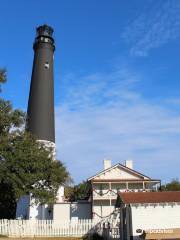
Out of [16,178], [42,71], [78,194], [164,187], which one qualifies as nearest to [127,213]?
[16,178]

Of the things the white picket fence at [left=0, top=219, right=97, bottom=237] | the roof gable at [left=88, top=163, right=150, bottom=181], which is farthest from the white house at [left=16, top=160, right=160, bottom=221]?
the white picket fence at [left=0, top=219, right=97, bottom=237]

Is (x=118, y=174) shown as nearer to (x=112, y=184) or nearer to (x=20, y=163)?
(x=112, y=184)

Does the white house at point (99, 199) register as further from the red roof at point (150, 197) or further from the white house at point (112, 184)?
the red roof at point (150, 197)

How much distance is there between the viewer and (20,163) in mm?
29031

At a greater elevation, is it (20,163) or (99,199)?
(20,163)

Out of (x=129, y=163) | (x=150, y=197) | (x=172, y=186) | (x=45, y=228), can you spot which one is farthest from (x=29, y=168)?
(x=172, y=186)

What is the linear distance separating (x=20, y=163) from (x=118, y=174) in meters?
19.7

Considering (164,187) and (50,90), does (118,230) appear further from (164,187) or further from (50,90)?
(164,187)

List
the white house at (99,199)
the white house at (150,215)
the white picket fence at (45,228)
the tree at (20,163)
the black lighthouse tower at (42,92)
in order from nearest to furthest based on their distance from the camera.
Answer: the white house at (150,215)
the tree at (20,163)
the white picket fence at (45,228)
the white house at (99,199)
the black lighthouse tower at (42,92)

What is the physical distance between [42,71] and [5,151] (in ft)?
75.2

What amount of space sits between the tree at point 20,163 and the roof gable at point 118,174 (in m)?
14.2

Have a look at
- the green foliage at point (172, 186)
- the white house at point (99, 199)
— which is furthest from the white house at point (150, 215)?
the green foliage at point (172, 186)

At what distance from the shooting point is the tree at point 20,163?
2877 centimetres

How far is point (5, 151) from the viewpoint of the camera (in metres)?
28.8
